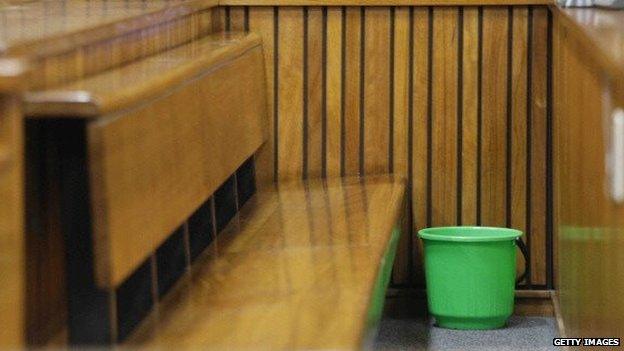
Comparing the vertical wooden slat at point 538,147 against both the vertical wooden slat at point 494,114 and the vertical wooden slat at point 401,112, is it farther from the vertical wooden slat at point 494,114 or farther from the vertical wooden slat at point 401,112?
the vertical wooden slat at point 401,112

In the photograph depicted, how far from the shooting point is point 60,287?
8.45 feet

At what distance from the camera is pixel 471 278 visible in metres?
4.57

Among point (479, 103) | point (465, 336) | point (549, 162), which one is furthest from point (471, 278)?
point (479, 103)

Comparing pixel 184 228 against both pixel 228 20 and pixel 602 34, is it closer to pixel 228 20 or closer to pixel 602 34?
pixel 602 34

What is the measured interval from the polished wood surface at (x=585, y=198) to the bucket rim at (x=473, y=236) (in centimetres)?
18

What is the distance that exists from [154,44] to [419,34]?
1.53 meters

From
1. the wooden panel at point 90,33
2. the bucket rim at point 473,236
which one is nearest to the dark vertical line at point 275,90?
the wooden panel at point 90,33

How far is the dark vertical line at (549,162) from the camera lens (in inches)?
190

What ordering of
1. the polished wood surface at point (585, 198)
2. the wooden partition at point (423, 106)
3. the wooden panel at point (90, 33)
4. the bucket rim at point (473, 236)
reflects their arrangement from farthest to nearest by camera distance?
the wooden partition at point (423, 106), the bucket rim at point (473, 236), the polished wood surface at point (585, 198), the wooden panel at point (90, 33)

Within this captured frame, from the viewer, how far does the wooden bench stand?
2.44m

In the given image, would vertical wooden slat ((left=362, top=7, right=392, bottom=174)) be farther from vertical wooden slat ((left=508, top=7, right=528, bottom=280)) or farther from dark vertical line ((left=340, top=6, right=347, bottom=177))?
vertical wooden slat ((left=508, top=7, right=528, bottom=280))

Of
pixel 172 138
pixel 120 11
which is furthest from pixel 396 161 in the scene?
pixel 172 138

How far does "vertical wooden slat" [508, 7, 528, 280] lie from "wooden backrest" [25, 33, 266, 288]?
1.23 meters

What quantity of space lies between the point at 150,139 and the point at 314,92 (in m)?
2.20
